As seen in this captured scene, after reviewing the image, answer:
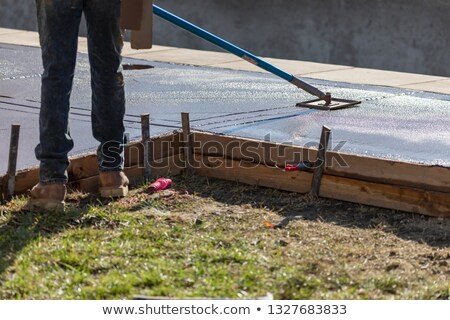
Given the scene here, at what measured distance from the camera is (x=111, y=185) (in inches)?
199

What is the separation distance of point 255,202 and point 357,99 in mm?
2714

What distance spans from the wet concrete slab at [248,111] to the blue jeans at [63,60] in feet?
2.04

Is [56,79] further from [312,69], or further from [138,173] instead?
[312,69]

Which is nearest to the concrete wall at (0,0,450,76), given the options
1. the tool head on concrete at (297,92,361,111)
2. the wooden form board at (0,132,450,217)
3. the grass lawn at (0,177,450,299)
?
the tool head on concrete at (297,92,361,111)

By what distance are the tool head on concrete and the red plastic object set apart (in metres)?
2.13

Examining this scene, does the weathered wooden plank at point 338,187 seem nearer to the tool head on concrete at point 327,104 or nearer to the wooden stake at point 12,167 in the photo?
the wooden stake at point 12,167

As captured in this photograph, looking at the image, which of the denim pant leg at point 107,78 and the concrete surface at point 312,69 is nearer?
the denim pant leg at point 107,78

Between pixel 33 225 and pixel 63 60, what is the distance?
0.81 metres

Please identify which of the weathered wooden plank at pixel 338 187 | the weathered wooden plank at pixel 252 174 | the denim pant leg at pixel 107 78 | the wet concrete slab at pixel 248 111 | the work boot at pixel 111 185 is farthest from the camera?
the wet concrete slab at pixel 248 111

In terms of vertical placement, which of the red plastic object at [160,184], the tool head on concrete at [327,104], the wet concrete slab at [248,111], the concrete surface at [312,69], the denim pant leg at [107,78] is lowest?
the red plastic object at [160,184]

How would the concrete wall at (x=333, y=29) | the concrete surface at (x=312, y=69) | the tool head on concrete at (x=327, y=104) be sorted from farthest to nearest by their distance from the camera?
1. the concrete wall at (x=333, y=29)
2. the concrete surface at (x=312, y=69)
3. the tool head on concrete at (x=327, y=104)

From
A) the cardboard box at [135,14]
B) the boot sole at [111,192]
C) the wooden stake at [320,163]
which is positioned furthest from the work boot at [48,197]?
the wooden stake at [320,163]

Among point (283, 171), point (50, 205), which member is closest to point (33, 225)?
point (50, 205)

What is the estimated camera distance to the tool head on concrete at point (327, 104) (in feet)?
23.6
